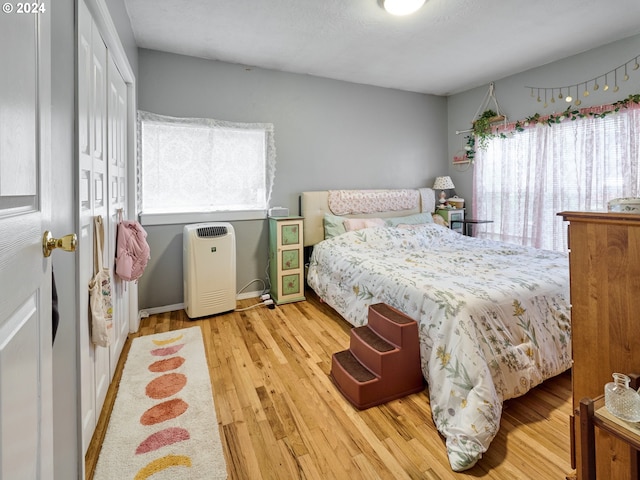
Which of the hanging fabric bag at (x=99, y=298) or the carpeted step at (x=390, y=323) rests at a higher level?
the hanging fabric bag at (x=99, y=298)

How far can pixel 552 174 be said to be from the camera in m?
3.56

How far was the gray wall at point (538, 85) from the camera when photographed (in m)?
2.98

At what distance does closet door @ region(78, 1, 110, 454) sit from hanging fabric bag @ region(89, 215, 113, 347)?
27 millimetres

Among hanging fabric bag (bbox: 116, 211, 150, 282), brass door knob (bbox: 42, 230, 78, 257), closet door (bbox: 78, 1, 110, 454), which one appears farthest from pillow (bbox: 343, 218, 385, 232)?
brass door knob (bbox: 42, 230, 78, 257)

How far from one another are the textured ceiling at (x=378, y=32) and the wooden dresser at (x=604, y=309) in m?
2.18

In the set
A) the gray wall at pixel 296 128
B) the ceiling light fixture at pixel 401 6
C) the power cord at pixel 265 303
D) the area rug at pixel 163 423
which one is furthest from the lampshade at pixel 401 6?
the area rug at pixel 163 423

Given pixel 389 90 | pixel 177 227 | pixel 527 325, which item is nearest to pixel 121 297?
pixel 177 227

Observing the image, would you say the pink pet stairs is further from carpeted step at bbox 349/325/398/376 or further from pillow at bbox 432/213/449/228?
pillow at bbox 432/213/449/228

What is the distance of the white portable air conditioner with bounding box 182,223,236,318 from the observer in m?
3.03

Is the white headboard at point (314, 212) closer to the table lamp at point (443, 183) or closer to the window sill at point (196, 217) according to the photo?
the window sill at point (196, 217)

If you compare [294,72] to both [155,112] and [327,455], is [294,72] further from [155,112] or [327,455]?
[327,455]

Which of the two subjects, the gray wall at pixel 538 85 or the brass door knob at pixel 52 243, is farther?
the gray wall at pixel 538 85

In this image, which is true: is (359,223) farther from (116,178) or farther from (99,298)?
(99,298)

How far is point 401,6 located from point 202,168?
2.33 metres
